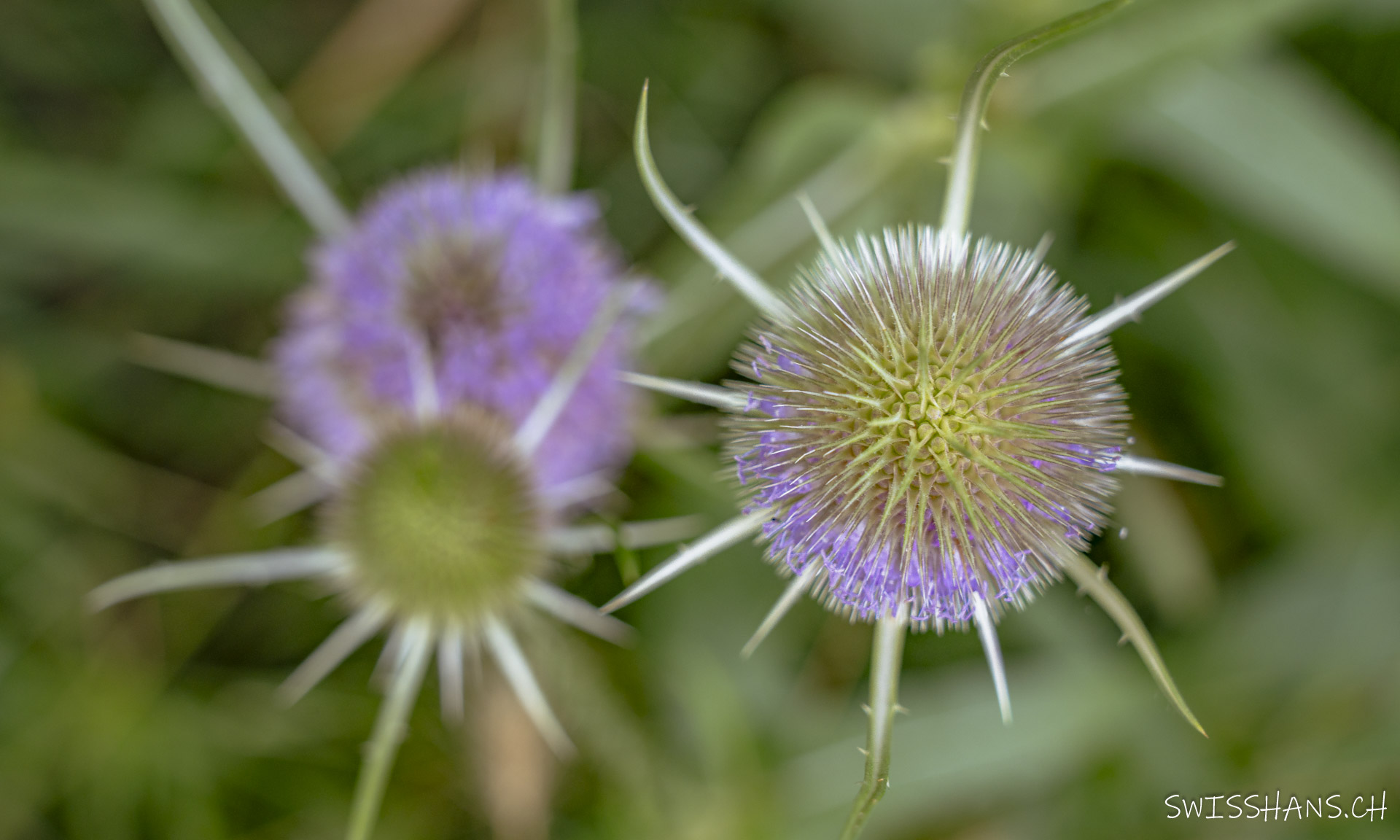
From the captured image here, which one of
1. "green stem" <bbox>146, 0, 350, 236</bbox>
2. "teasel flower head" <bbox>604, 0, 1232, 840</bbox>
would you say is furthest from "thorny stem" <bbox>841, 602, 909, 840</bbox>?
"green stem" <bbox>146, 0, 350, 236</bbox>

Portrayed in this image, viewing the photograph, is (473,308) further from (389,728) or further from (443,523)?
(389,728)

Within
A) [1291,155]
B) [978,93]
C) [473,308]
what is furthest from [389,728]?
[1291,155]

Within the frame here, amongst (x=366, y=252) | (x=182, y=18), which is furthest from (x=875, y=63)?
(x=182, y=18)

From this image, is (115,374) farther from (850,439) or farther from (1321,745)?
(1321,745)

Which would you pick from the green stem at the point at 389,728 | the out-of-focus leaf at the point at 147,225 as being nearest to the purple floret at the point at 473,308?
the green stem at the point at 389,728

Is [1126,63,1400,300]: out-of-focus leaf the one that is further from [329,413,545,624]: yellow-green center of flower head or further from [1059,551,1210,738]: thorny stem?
[329,413,545,624]: yellow-green center of flower head
